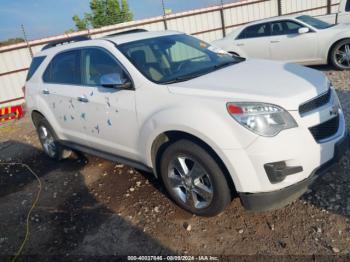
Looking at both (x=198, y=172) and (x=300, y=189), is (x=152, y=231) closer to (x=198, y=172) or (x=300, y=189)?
(x=198, y=172)

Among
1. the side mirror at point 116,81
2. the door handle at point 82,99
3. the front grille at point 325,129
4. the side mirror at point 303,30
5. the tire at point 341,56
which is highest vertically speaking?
the side mirror at point 116,81

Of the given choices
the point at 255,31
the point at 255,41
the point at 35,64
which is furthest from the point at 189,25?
the point at 35,64

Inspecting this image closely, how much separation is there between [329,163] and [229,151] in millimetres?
916

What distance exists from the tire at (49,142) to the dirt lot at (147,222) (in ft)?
2.16

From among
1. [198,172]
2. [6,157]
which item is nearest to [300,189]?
[198,172]

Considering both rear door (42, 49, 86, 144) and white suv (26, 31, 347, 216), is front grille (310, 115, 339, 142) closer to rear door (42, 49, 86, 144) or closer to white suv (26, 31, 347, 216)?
white suv (26, 31, 347, 216)

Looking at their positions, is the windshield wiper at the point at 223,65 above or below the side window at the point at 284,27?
above

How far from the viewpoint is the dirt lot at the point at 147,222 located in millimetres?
2863

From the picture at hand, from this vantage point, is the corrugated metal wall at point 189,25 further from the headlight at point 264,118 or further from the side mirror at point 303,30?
the headlight at point 264,118

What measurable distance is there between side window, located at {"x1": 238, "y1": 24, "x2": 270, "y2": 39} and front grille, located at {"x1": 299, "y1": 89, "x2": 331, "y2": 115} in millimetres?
6095

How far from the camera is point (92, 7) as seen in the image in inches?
1070

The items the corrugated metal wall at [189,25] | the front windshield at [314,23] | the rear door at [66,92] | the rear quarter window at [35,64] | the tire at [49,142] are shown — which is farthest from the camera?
the corrugated metal wall at [189,25]

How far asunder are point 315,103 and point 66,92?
10.0 ft

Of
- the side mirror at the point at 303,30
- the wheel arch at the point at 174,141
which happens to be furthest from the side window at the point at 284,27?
the wheel arch at the point at 174,141
